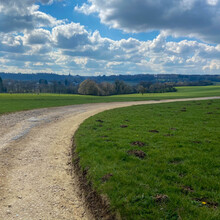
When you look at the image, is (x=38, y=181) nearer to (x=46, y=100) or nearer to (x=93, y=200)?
(x=93, y=200)

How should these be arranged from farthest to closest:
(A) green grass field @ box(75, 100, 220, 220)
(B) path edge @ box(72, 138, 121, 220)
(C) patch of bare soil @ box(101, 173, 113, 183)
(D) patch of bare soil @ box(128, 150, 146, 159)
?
(D) patch of bare soil @ box(128, 150, 146, 159)
(C) patch of bare soil @ box(101, 173, 113, 183)
(B) path edge @ box(72, 138, 121, 220)
(A) green grass field @ box(75, 100, 220, 220)

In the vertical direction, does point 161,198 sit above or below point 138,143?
below

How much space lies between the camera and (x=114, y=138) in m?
12.7

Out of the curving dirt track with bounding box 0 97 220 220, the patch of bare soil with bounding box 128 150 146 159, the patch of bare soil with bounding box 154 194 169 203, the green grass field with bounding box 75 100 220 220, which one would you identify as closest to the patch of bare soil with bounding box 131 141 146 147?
the green grass field with bounding box 75 100 220 220

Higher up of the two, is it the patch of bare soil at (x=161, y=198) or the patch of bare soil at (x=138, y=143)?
the patch of bare soil at (x=138, y=143)

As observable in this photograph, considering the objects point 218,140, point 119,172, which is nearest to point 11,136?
point 119,172

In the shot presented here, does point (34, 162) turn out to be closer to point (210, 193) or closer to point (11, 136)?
point (11, 136)

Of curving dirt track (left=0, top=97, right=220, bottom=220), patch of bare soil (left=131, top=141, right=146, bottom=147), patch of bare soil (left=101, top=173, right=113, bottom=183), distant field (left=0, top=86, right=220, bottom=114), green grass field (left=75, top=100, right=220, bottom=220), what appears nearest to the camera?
green grass field (left=75, top=100, right=220, bottom=220)

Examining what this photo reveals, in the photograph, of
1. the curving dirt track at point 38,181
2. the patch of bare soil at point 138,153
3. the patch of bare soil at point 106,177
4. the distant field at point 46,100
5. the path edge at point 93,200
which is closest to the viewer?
the path edge at point 93,200

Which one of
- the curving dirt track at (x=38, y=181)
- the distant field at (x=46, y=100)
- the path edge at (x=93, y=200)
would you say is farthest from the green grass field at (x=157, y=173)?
the distant field at (x=46, y=100)

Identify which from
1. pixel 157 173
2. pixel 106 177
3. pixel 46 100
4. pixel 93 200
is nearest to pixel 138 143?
pixel 157 173

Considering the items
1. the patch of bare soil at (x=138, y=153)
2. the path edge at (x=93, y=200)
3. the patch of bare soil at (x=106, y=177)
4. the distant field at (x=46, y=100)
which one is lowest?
the path edge at (x=93, y=200)

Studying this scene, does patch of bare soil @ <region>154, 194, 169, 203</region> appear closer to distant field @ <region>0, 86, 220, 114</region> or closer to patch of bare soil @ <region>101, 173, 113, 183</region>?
patch of bare soil @ <region>101, 173, 113, 183</region>

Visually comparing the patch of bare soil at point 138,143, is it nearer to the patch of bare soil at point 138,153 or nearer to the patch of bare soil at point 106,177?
the patch of bare soil at point 138,153
